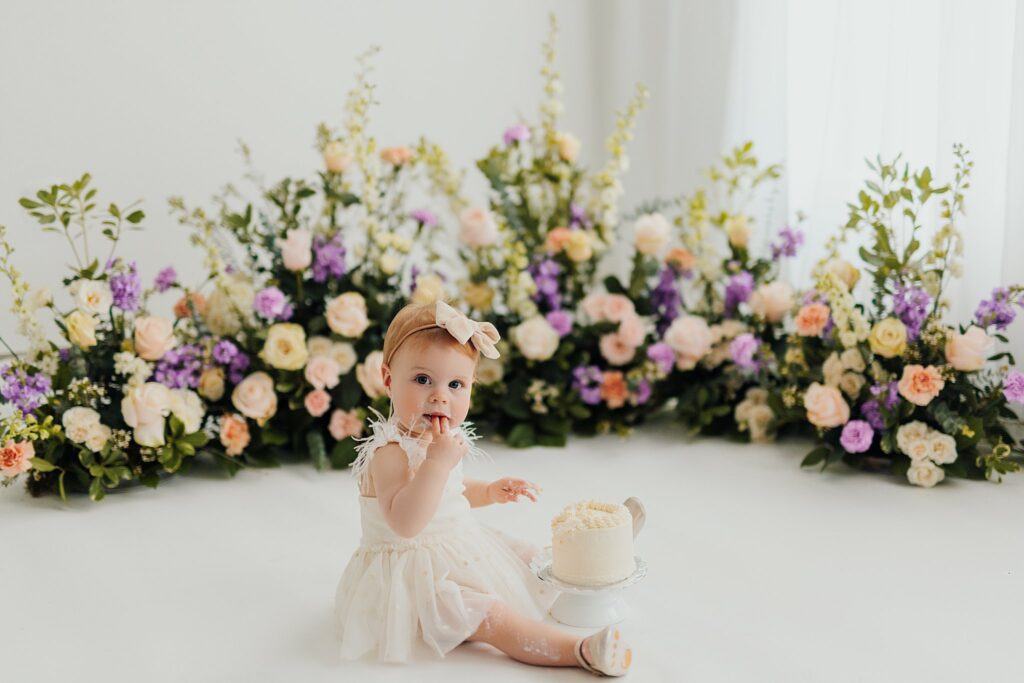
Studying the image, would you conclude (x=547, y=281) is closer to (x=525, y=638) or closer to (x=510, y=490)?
(x=510, y=490)

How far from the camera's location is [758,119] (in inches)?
161

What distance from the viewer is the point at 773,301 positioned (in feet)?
11.2

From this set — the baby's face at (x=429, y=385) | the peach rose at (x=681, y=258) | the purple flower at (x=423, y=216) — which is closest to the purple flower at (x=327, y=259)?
the purple flower at (x=423, y=216)

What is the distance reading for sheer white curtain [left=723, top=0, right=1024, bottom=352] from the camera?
3.17 meters

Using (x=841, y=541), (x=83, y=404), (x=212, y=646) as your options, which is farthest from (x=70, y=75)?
(x=841, y=541)

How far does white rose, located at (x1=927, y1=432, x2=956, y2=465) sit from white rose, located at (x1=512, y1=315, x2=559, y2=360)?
1159 mm

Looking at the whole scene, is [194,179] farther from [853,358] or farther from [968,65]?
[968,65]

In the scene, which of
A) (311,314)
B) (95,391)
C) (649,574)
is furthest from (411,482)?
(311,314)

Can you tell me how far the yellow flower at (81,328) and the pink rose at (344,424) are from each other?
73cm

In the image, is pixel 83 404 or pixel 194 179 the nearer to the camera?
pixel 83 404

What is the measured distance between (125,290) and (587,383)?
1.45 meters

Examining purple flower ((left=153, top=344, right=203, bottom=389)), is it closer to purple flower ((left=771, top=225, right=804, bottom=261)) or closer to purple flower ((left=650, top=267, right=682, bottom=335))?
purple flower ((left=650, top=267, right=682, bottom=335))

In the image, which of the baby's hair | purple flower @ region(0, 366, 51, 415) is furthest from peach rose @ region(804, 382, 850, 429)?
purple flower @ region(0, 366, 51, 415)

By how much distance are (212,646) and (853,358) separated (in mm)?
1957
